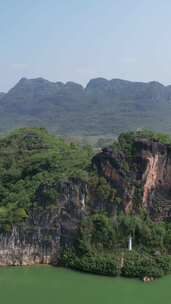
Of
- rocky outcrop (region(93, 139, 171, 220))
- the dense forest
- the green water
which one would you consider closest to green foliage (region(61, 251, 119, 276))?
the dense forest

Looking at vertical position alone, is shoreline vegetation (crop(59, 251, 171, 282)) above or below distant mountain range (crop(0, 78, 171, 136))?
below

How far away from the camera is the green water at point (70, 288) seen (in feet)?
53.4

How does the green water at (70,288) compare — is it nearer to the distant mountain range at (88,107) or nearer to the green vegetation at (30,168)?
the green vegetation at (30,168)

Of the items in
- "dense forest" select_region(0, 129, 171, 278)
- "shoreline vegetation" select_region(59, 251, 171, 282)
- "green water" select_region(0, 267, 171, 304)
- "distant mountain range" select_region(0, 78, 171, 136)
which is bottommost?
"green water" select_region(0, 267, 171, 304)

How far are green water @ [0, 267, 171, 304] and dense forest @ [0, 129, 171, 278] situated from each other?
50cm

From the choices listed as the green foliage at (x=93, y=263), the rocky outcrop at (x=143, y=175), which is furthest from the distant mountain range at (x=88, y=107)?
the green foliage at (x=93, y=263)

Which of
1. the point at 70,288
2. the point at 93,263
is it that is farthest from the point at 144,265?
the point at 70,288

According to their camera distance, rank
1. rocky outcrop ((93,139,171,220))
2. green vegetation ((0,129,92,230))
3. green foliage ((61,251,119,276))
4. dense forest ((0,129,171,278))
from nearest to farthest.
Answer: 1. green foliage ((61,251,119,276))
2. dense forest ((0,129,171,278))
3. rocky outcrop ((93,139,171,220))
4. green vegetation ((0,129,92,230))

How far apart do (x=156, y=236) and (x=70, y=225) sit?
303 cm

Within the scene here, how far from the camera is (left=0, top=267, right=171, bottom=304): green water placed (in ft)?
53.4

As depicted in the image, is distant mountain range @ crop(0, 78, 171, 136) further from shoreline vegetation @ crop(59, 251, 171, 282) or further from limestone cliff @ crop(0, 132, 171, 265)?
shoreline vegetation @ crop(59, 251, 171, 282)

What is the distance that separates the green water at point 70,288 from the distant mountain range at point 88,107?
55494 millimetres

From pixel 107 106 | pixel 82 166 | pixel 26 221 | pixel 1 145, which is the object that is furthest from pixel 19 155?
pixel 107 106

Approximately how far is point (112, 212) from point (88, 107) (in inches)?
3130
